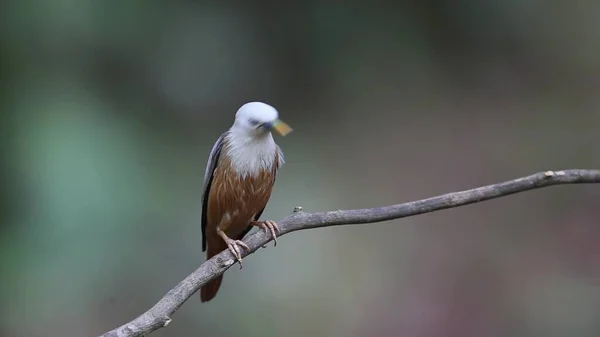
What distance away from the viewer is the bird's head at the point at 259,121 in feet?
4.78

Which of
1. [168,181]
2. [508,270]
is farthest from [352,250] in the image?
[168,181]

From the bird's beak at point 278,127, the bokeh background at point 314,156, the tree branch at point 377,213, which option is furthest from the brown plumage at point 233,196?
the bokeh background at point 314,156

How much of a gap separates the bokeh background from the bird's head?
1.21m

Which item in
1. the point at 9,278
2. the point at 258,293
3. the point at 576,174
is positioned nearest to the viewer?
the point at 576,174

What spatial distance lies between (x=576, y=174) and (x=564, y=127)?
4.66 ft

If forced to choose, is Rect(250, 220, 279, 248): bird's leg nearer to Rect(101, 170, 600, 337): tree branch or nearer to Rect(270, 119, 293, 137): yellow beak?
Rect(101, 170, 600, 337): tree branch

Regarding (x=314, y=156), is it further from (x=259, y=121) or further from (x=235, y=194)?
(x=259, y=121)

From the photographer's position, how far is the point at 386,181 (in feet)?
9.69

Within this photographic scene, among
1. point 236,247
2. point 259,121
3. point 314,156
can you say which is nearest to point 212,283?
point 236,247

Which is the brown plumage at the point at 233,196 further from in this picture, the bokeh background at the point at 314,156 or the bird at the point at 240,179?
the bokeh background at the point at 314,156

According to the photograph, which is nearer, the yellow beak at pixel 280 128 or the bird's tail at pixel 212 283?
the yellow beak at pixel 280 128

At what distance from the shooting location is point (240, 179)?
1692 millimetres

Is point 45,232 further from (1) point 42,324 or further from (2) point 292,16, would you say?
(2) point 292,16

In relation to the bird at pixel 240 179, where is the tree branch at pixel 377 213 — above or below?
below
